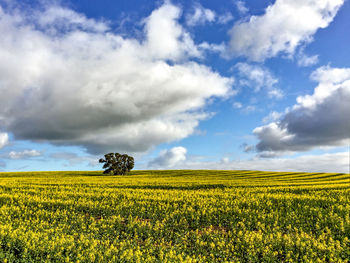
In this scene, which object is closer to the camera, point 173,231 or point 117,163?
point 173,231

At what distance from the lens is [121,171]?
6606cm

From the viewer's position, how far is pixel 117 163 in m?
66.7

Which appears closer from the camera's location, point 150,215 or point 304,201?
point 150,215

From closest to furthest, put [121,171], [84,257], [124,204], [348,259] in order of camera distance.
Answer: [84,257] < [348,259] < [124,204] < [121,171]

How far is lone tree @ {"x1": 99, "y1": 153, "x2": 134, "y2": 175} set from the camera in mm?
65500

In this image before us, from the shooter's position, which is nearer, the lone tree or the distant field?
the distant field

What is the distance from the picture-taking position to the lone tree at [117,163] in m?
65.5

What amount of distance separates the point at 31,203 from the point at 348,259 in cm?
1970

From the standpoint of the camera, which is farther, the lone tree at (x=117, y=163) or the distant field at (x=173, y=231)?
the lone tree at (x=117, y=163)

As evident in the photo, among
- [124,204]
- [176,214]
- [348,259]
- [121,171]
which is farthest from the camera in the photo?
[121,171]

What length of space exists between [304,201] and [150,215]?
492 inches

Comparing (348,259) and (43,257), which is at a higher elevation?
(43,257)

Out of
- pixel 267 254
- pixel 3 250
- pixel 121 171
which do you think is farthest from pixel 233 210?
pixel 121 171

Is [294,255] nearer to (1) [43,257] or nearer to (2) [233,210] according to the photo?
(2) [233,210]
